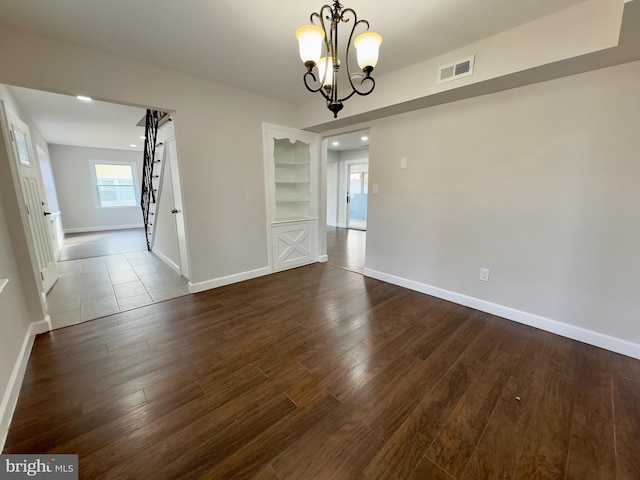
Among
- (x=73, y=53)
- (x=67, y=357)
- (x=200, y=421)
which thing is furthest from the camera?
(x=73, y=53)

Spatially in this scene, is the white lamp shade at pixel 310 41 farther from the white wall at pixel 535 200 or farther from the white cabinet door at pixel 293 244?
the white cabinet door at pixel 293 244

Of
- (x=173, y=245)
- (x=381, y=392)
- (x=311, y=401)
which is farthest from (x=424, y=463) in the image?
(x=173, y=245)

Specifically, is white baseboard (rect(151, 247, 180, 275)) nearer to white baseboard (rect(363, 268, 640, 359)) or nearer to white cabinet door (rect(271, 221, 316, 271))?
white cabinet door (rect(271, 221, 316, 271))

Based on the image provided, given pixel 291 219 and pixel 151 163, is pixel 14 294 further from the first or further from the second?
pixel 151 163

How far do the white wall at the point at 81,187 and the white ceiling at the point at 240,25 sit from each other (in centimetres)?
735

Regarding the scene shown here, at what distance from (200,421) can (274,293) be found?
185 cm

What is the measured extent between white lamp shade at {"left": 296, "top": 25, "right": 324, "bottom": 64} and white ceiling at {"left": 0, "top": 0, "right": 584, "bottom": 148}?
0.52 m

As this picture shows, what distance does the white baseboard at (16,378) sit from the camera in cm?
137

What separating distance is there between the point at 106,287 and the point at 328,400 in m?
3.47

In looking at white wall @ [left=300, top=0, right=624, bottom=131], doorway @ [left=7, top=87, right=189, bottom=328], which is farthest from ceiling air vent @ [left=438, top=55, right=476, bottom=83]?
doorway @ [left=7, top=87, right=189, bottom=328]

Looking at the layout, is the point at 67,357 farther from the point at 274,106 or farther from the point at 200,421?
the point at 274,106

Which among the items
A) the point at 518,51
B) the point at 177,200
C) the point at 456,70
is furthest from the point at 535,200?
the point at 177,200

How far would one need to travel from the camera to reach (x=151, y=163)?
183 inches

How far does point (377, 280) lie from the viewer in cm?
367
